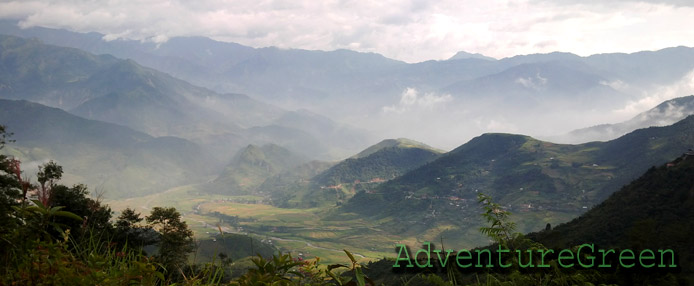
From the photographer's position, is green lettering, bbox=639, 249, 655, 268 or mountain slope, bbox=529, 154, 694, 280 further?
mountain slope, bbox=529, 154, 694, 280

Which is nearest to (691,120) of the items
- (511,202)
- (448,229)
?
(511,202)

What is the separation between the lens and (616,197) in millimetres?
82000

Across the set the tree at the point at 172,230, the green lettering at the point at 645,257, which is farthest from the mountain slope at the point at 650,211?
the green lettering at the point at 645,257

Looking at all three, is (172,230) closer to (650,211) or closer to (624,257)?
(624,257)

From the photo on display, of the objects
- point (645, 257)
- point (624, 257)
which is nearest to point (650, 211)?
point (645, 257)

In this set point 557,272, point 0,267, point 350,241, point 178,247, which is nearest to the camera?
point 0,267

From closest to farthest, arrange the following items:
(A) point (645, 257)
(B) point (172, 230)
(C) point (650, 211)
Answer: (A) point (645, 257) → (B) point (172, 230) → (C) point (650, 211)

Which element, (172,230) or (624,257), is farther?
(172,230)

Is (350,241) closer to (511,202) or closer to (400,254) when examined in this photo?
(511,202)

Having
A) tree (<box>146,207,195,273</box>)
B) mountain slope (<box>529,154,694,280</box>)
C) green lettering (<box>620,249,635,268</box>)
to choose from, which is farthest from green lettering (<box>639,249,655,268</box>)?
mountain slope (<box>529,154,694,280</box>)

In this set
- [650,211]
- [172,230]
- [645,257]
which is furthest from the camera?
[650,211]

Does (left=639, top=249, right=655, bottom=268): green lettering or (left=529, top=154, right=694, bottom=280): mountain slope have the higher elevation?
(left=639, top=249, right=655, bottom=268): green lettering

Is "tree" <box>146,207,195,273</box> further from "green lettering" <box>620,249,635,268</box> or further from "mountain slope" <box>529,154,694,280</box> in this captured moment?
"mountain slope" <box>529,154,694,280</box>

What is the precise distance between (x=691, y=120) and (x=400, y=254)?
211 m
